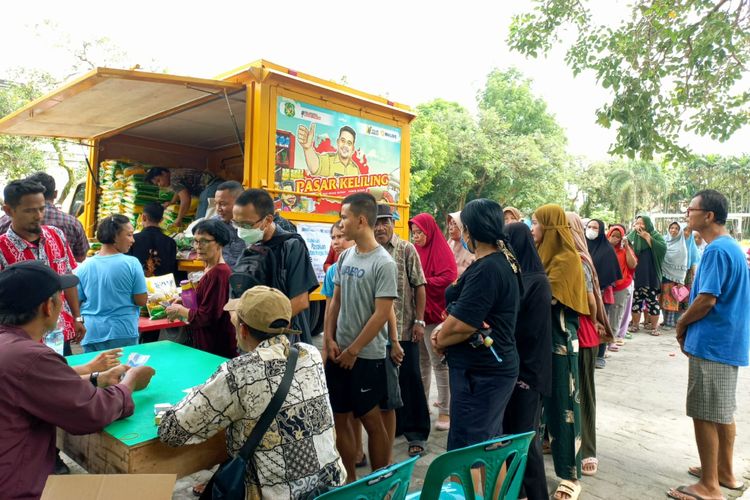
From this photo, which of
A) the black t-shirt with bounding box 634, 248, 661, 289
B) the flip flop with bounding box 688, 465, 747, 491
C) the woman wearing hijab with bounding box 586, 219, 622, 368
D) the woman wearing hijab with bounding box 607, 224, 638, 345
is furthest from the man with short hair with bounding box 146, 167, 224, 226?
the black t-shirt with bounding box 634, 248, 661, 289

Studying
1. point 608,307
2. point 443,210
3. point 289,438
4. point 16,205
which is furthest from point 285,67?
point 443,210

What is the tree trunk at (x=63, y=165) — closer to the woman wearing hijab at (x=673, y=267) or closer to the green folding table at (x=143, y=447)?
the green folding table at (x=143, y=447)

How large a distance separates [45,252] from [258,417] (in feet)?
8.07

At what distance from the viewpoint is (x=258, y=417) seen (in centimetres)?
177

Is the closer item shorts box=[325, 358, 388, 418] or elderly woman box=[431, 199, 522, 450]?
elderly woman box=[431, 199, 522, 450]

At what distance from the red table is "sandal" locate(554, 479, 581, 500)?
119 inches

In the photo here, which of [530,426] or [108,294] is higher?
[108,294]

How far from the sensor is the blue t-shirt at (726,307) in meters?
3.12

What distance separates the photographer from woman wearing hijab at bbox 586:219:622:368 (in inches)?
257

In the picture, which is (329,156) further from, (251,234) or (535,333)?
(535,333)

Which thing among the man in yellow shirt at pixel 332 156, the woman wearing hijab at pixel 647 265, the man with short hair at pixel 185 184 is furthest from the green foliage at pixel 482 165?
the man in yellow shirt at pixel 332 156

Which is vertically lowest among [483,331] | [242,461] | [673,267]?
[242,461]

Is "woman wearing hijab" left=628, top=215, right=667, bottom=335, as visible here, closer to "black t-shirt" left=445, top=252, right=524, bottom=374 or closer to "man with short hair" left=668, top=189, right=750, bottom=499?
"man with short hair" left=668, top=189, right=750, bottom=499

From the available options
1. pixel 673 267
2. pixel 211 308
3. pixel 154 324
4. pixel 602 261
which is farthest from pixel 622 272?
pixel 154 324
